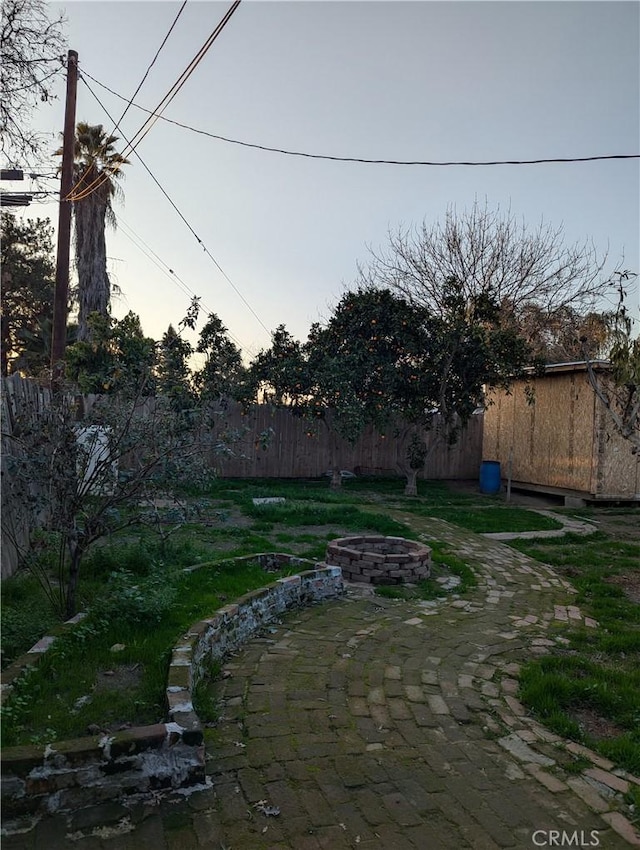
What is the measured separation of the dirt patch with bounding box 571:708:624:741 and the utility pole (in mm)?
8618

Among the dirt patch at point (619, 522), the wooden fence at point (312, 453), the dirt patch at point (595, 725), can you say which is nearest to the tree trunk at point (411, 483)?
the wooden fence at point (312, 453)

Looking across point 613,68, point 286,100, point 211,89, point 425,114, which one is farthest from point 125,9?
point 613,68

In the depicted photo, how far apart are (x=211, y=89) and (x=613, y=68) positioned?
215 inches

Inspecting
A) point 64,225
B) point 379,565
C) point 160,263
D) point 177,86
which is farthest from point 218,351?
point 379,565

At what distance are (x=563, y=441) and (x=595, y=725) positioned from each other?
1149 cm

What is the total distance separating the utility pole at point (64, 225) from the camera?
361 inches

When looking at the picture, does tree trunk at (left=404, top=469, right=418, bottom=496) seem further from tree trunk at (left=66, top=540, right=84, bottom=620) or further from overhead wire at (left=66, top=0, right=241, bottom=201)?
tree trunk at (left=66, top=540, right=84, bottom=620)

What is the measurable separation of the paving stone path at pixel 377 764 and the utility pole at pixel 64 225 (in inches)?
271

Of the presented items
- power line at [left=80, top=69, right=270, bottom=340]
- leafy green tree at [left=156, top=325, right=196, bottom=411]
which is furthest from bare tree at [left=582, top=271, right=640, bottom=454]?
power line at [left=80, top=69, right=270, bottom=340]

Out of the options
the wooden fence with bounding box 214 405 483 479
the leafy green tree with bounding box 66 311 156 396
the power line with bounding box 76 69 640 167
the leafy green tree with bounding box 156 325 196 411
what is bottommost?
the wooden fence with bounding box 214 405 483 479

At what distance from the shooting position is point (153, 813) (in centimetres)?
231

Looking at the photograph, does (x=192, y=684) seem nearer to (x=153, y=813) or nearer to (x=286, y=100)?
(x=153, y=813)

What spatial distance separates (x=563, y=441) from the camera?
13766 millimetres

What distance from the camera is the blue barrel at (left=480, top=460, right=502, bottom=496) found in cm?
1483
